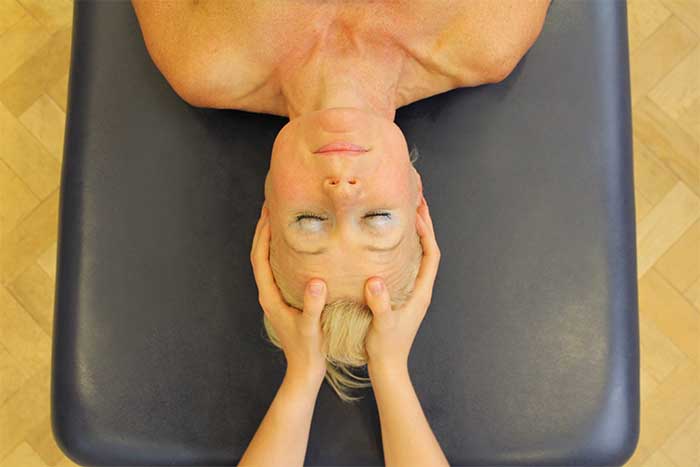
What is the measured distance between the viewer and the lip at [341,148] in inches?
41.0

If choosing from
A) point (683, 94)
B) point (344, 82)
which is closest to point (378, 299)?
point (344, 82)

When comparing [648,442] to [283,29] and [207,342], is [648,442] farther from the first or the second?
[283,29]

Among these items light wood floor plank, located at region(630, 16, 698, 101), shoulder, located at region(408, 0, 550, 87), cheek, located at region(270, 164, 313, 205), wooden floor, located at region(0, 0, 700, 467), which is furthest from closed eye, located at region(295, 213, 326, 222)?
light wood floor plank, located at region(630, 16, 698, 101)

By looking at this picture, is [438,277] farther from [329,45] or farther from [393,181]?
[329,45]

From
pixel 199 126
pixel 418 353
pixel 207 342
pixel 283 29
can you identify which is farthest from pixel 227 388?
pixel 283 29

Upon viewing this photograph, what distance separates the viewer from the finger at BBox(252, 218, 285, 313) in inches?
45.4

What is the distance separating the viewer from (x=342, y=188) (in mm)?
1003

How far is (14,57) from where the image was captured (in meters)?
1.90

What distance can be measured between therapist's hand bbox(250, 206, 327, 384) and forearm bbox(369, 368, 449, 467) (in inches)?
4.0

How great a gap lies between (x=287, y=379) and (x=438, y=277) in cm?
31

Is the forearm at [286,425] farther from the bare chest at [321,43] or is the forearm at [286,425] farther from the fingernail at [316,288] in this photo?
the bare chest at [321,43]

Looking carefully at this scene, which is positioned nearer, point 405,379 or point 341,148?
point 341,148

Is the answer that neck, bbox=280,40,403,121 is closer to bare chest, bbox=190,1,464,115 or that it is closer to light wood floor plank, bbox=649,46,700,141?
bare chest, bbox=190,1,464,115

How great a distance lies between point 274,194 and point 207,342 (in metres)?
0.37
